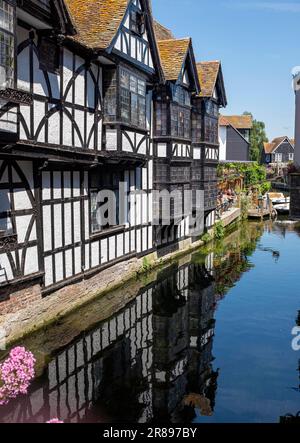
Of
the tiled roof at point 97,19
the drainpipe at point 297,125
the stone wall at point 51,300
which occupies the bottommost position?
the stone wall at point 51,300

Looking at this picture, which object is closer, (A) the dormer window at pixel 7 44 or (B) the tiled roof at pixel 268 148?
(A) the dormer window at pixel 7 44

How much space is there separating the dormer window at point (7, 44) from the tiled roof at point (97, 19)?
14.3 ft

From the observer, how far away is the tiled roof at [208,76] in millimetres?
26875

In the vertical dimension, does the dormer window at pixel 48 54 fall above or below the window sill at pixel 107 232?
above

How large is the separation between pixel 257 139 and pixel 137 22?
75.3 m

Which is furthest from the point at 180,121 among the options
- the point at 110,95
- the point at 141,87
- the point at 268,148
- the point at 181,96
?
the point at 268,148

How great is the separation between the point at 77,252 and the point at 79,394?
615cm

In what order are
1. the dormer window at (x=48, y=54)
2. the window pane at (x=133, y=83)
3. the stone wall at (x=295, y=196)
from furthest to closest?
the window pane at (x=133, y=83) < the stone wall at (x=295, y=196) < the dormer window at (x=48, y=54)

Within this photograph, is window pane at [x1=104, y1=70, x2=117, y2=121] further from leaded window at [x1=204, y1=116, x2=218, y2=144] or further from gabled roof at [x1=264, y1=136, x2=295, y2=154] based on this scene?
gabled roof at [x1=264, y1=136, x2=295, y2=154]

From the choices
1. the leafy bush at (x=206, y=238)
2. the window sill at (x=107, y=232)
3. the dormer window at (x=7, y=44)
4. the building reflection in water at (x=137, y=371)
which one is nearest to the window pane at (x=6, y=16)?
the dormer window at (x=7, y=44)

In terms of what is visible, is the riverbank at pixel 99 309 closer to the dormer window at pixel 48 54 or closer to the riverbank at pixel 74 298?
the riverbank at pixel 74 298

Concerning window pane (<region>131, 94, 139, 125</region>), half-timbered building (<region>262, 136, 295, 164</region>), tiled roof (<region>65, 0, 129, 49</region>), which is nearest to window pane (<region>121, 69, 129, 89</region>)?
window pane (<region>131, 94, 139, 125</region>)

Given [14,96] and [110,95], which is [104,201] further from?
[14,96]

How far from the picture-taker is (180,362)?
12289mm
